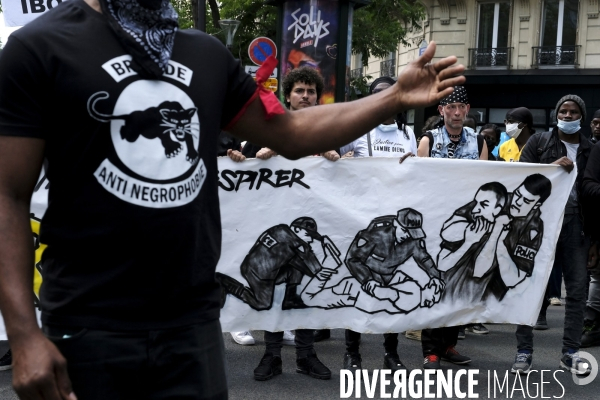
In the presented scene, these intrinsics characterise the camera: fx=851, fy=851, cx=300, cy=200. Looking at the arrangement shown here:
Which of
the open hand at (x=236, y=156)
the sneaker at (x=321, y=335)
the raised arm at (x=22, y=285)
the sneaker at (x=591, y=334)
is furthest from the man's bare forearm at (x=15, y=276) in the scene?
the sneaker at (x=591, y=334)

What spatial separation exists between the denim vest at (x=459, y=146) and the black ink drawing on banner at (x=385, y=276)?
75 centimetres

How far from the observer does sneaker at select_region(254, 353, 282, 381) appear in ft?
19.4

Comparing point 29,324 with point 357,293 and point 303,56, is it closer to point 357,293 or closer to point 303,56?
point 357,293

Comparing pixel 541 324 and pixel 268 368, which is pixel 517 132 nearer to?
pixel 541 324

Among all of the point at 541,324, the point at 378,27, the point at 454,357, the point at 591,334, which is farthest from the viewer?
the point at 378,27

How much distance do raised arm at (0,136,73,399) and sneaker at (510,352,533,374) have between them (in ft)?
15.9

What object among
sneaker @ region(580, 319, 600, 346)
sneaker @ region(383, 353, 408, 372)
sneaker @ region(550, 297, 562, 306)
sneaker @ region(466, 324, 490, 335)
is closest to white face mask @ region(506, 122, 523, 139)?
sneaker @ region(550, 297, 562, 306)

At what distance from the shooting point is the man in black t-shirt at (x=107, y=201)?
189 cm

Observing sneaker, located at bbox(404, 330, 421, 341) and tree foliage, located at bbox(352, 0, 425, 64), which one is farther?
tree foliage, located at bbox(352, 0, 425, 64)

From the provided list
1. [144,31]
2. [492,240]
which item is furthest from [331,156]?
[144,31]

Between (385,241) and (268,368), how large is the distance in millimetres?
1219

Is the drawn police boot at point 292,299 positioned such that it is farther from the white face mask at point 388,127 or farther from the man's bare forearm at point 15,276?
the man's bare forearm at point 15,276

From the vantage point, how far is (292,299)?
598cm

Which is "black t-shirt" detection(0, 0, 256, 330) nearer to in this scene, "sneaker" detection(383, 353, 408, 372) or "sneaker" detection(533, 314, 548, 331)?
"sneaker" detection(383, 353, 408, 372)
